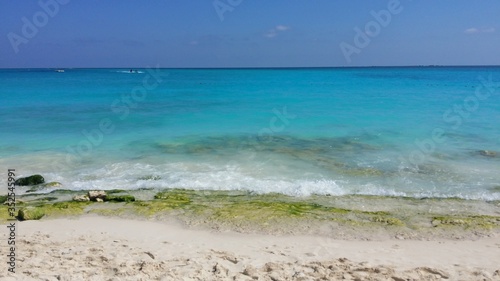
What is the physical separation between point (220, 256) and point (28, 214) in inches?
212

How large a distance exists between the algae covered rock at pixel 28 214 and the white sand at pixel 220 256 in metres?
0.32

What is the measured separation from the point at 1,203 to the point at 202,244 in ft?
21.8

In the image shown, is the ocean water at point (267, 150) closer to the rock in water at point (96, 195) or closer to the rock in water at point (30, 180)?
the rock in water at point (30, 180)

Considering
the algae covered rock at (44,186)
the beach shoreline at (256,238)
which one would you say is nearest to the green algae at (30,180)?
the algae covered rock at (44,186)

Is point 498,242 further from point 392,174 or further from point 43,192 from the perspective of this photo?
point 43,192

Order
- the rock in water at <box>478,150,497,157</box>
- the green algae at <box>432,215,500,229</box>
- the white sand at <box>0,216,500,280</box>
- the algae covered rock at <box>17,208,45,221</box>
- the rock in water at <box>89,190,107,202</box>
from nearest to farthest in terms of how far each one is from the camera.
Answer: the white sand at <box>0,216,500,280</box>, the green algae at <box>432,215,500,229</box>, the algae covered rock at <box>17,208,45,221</box>, the rock in water at <box>89,190,107,202</box>, the rock in water at <box>478,150,497,157</box>

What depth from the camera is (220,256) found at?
7.02m

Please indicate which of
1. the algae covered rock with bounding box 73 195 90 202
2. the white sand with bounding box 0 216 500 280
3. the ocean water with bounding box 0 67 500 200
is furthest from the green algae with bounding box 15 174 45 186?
the white sand with bounding box 0 216 500 280

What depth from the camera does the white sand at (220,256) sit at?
6219 mm

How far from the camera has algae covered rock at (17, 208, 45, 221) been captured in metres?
9.21

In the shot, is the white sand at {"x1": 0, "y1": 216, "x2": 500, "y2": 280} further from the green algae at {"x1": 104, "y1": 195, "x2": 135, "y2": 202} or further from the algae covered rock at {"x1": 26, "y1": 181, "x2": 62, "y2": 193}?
the algae covered rock at {"x1": 26, "y1": 181, "x2": 62, "y2": 193}

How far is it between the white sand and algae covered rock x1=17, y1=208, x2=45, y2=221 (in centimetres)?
32

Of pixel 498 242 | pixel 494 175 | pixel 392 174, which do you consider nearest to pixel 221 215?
pixel 498 242

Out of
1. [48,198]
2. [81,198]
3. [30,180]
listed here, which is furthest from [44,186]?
[81,198]
